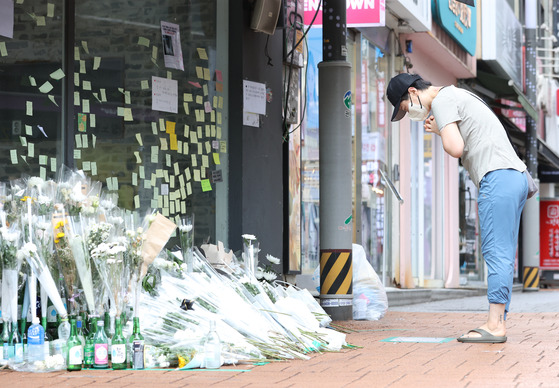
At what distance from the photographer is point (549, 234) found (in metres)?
27.2

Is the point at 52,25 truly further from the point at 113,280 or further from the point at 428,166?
the point at 428,166

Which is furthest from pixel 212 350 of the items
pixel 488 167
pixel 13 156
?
pixel 488 167

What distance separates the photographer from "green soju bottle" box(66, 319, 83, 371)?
5.27m

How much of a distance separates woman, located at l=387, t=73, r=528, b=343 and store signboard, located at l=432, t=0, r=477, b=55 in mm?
9544

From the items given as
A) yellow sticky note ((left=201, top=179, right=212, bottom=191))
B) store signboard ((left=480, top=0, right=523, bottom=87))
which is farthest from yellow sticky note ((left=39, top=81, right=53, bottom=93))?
store signboard ((left=480, top=0, right=523, bottom=87))

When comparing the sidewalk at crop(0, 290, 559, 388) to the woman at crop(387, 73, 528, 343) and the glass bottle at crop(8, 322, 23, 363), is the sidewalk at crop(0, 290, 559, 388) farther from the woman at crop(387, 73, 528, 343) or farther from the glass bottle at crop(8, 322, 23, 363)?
the woman at crop(387, 73, 528, 343)

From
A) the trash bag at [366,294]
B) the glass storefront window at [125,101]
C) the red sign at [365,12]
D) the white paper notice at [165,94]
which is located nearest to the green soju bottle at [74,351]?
the glass storefront window at [125,101]

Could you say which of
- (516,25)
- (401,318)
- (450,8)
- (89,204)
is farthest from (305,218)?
(516,25)

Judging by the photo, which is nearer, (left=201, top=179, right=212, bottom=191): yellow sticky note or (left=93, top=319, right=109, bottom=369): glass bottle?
(left=93, top=319, right=109, bottom=369): glass bottle

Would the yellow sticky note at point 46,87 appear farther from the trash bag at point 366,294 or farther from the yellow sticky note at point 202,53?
the trash bag at point 366,294

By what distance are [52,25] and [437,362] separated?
3656 mm

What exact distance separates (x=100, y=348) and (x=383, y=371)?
1.52m

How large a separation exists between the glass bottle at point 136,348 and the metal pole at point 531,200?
1829 centimetres

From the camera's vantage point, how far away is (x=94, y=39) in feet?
25.1
